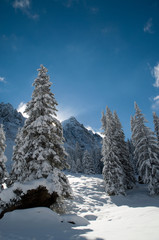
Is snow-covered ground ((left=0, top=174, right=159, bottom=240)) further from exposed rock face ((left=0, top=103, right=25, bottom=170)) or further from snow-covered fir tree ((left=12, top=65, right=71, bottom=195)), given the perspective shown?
exposed rock face ((left=0, top=103, right=25, bottom=170))

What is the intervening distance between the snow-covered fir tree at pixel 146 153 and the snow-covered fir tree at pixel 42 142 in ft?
49.2

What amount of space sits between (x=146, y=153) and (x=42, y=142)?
17574 mm

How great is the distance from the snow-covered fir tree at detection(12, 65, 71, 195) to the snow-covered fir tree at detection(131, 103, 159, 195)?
1500 centimetres

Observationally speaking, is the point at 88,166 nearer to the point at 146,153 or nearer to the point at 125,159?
the point at 125,159

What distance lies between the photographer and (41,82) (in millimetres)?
14594

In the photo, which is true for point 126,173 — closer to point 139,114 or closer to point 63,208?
point 139,114

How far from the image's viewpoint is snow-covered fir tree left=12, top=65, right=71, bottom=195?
11.1 m

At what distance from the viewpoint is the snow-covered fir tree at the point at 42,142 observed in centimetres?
1109

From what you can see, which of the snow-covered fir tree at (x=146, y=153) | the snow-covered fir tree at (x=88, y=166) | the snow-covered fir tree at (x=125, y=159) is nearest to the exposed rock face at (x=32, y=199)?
the snow-covered fir tree at (x=146, y=153)

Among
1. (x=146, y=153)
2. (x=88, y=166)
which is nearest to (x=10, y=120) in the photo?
(x=88, y=166)

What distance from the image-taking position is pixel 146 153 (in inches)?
896

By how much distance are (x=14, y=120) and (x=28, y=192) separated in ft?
444

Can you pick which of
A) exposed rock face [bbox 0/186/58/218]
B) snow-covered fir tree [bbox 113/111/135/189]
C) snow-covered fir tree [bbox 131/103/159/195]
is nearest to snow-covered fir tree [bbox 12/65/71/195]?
exposed rock face [bbox 0/186/58/218]

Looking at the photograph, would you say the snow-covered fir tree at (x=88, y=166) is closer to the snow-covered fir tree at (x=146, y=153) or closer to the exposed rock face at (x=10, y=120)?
the snow-covered fir tree at (x=146, y=153)
